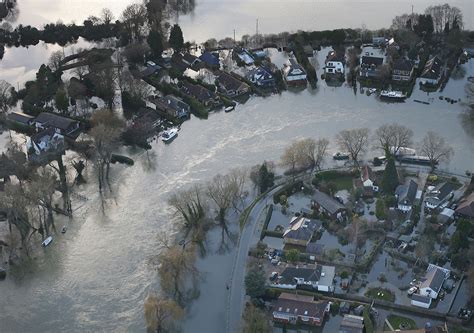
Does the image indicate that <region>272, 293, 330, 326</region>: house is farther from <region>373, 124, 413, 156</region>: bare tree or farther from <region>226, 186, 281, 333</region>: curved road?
<region>373, 124, 413, 156</region>: bare tree

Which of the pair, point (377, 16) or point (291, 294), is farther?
point (377, 16)

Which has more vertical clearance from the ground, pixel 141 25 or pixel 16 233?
pixel 141 25

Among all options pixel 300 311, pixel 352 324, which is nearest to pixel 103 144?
pixel 300 311

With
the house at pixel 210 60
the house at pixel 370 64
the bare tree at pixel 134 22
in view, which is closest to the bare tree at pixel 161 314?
the house at pixel 210 60

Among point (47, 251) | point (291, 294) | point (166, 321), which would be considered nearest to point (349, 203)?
point (291, 294)

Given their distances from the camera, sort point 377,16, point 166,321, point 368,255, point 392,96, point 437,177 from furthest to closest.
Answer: point 377,16
point 392,96
point 437,177
point 368,255
point 166,321

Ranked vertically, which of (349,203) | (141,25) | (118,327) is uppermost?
(141,25)

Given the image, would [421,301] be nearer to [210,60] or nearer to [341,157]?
[341,157]

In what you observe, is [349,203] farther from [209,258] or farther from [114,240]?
[114,240]
